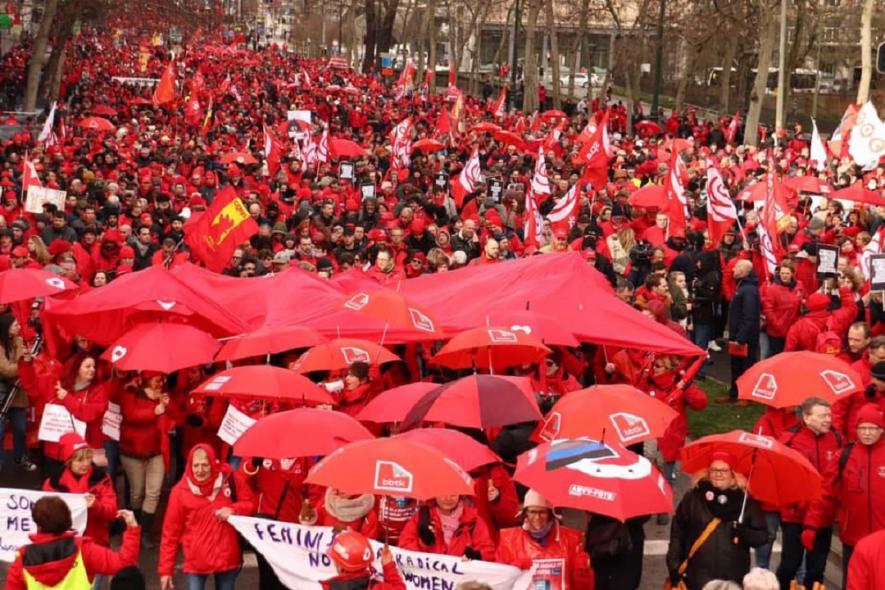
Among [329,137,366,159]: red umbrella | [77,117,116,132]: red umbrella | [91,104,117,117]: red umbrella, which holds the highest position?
[329,137,366,159]: red umbrella

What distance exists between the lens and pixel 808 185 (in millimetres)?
22703

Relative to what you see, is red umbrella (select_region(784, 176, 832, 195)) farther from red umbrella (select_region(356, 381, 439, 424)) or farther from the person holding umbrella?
the person holding umbrella

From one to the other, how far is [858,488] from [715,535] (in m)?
1.21

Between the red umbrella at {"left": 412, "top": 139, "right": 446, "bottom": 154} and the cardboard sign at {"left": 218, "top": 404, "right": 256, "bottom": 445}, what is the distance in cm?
1979

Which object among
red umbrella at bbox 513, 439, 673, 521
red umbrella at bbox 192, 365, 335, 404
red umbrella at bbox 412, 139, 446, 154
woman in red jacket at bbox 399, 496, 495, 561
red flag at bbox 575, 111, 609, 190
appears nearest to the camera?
red umbrella at bbox 513, 439, 673, 521

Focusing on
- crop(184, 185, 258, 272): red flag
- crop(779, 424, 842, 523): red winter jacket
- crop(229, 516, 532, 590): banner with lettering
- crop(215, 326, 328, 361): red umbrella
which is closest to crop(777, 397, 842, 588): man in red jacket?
Answer: crop(779, 424, 842, 523): red winter jacket

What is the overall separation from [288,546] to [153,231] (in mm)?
10807

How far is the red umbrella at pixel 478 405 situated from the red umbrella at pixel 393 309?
215cm

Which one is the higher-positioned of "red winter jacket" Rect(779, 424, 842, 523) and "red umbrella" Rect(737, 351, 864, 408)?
"red umbrella" Rect(737, 351, 864, 408)

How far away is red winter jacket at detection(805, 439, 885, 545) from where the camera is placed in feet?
27.3

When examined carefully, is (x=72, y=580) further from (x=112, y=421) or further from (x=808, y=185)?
(x=808, y=185)

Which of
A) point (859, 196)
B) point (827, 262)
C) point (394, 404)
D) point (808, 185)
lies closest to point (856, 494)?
point (394, 404)

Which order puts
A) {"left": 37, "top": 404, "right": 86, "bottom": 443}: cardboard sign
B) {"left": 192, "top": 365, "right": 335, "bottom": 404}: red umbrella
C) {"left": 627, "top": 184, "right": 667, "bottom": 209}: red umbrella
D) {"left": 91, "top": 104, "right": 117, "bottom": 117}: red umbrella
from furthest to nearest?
{"left": 91, "top": 104, "right": 117, "bottom": 117}: red umbrella < {"left": 627, "top": 184, "right": 667, "bottom": 209}: red umbrella < {"left": 37, "top": 404, "right": 86, "bottom": 443}: cardboard sign < {"left": 192, "top": 365, "right": 335, "bottom": 404}: red umbrella

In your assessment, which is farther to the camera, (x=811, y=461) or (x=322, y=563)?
(x=811, y=461)
